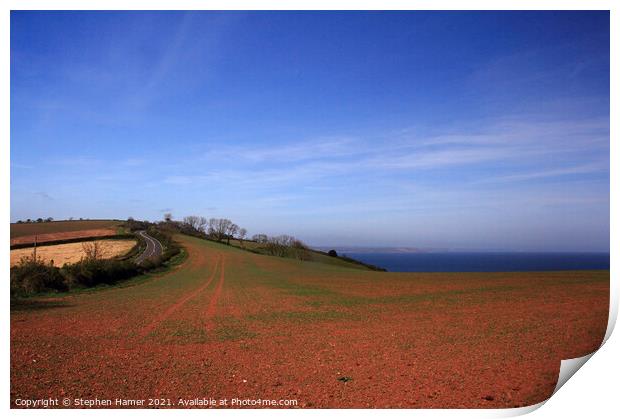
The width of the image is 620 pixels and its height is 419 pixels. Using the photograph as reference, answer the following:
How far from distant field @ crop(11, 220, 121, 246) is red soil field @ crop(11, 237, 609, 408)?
2.61 metres

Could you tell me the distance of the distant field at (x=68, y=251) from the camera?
619 inches

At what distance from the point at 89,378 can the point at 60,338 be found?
3.57m

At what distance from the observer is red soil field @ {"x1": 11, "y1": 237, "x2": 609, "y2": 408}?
7480 millimetres

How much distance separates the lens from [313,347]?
10031mm

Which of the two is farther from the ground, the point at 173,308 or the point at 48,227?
the point at 48,227

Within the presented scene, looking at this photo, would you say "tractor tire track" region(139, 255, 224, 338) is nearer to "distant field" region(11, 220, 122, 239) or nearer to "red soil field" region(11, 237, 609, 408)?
"red soil field" region(11, 237, 609, 408)

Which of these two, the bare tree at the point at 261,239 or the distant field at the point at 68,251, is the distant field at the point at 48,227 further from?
the bare tree at the point at 261,239

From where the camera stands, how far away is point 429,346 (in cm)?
1002

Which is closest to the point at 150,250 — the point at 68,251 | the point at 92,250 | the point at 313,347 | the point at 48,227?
the point at 92,250

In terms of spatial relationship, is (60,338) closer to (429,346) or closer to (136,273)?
(429,346)

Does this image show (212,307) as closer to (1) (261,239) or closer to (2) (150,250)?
(2) (150,250)

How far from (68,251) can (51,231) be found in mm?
4965

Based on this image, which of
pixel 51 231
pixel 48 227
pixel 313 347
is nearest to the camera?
pixel 313 347
